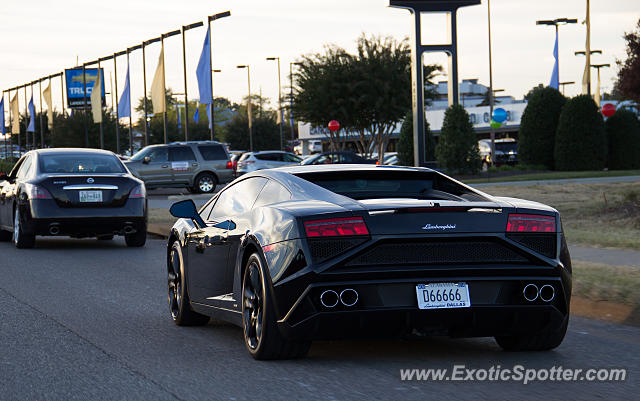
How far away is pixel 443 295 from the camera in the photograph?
6.19 m

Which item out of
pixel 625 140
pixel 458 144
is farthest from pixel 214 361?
pixel 625 140

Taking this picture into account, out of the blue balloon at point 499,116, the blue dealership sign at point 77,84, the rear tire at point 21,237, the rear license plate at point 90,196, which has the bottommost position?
the rear tire at point 21,237

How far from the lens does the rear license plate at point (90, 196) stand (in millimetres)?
15531

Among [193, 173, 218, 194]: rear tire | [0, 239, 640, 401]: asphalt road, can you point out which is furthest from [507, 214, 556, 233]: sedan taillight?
[193, 173, 218, 194]: rear tire

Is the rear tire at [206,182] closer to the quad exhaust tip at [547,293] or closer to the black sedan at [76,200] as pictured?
the black sedan at [76,200]

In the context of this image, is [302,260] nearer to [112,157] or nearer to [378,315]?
[378,315]

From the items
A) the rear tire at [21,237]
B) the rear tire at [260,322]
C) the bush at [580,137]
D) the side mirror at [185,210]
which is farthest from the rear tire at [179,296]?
the bush at [580,137]

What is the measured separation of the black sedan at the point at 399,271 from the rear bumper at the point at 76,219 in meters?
9.08

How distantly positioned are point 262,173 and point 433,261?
1931 mm

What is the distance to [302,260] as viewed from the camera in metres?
6.18

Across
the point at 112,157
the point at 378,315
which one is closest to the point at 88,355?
the point at 378,315

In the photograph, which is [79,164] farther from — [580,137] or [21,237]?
[580,137]

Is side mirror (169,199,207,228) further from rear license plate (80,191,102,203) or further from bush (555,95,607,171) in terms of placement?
bush (555,95,607,171)

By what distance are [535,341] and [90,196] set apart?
32.7 ft
